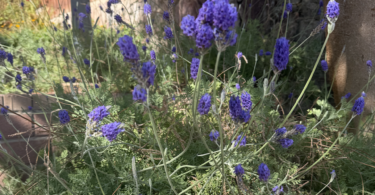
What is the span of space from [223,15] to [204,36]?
9 cm

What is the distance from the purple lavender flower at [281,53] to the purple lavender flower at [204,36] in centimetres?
33

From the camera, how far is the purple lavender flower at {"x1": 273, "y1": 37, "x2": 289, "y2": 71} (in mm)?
989

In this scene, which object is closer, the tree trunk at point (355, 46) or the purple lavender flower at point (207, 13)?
the purple lavender flower at point (207, 13)

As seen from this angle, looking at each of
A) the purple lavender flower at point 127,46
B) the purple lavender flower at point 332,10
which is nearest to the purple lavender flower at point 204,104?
Answer: the purple lavender flower at point 127,46

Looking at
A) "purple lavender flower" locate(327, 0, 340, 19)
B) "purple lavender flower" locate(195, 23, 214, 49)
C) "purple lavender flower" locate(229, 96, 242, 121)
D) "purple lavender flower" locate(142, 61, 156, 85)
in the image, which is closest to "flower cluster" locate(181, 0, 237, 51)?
"purple lavender flower" locate(195, 23, 214, 49)

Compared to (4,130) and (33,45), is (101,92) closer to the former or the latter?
(4,130)

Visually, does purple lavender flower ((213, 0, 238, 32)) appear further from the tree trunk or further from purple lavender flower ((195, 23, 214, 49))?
the tree trunk

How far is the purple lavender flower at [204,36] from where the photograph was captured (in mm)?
806

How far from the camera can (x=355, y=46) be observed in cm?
233

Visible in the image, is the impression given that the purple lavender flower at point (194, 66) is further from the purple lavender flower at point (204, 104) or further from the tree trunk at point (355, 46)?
the tree trunk at point (355, 46)

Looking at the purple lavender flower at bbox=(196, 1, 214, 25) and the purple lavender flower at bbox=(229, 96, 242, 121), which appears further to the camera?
the purple lavender flower at bbox=(229, 96, 242, 121)

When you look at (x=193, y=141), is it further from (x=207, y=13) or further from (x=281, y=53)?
(x=207, y=13)

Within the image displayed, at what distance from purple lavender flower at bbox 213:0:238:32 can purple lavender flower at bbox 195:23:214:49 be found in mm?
34

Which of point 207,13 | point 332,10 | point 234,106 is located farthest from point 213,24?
point 332,10
